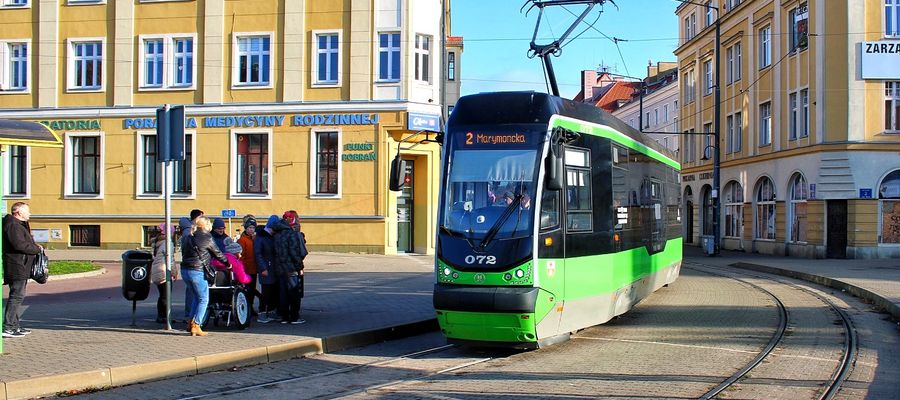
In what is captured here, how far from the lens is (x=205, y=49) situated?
32656mm

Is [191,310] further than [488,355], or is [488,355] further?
[191,310]

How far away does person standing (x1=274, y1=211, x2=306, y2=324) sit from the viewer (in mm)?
12289

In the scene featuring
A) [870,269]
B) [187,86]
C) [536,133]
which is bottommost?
[870,269]

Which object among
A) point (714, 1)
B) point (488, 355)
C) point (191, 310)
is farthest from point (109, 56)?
point (714, 1)

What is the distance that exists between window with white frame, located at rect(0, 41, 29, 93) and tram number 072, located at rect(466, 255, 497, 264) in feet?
101

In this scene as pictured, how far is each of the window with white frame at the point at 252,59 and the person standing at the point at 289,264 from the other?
21.3m

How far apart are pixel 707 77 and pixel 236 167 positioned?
30.7m

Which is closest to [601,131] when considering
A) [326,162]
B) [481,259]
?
[481,259]

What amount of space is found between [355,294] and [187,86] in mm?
19218

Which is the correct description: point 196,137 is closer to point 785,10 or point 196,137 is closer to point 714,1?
point 785,10

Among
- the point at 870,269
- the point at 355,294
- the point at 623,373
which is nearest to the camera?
the point at 623,373

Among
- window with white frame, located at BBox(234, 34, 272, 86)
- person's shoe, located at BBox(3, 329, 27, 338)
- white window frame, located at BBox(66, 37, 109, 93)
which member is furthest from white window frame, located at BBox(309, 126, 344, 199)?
person's shoe, located at BBox(3, 329, 27, 338)

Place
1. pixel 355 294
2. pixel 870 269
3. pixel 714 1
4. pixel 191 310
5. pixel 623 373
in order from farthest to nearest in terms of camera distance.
→ pixel 714 1 → pixel 870 269 → pixel 355 294 → pixel 191 310 → pixel 623 373

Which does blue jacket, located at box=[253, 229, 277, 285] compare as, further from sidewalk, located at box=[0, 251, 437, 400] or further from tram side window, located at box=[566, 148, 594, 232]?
tram side window, located at box=[566, 148, 594, 232]
